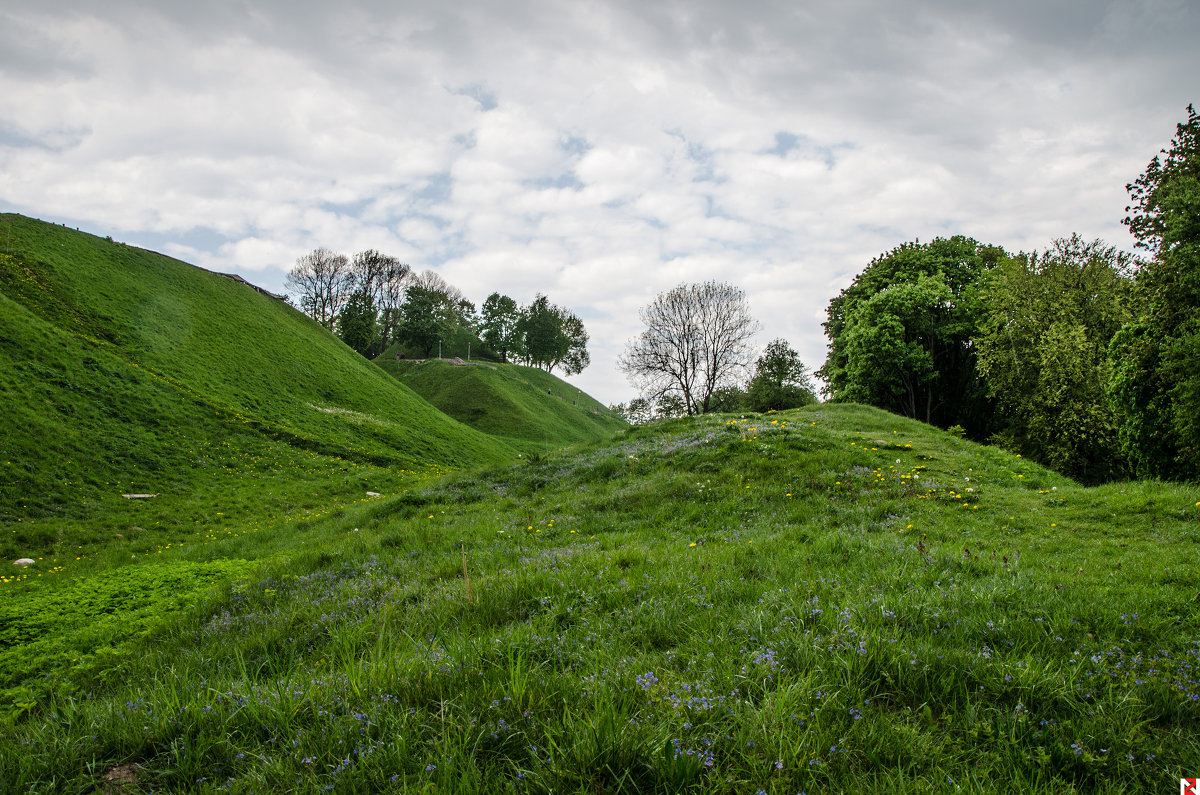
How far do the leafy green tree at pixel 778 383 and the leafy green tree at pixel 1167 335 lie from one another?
2239 cm

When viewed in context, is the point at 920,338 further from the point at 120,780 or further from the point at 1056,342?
the point at 120,780

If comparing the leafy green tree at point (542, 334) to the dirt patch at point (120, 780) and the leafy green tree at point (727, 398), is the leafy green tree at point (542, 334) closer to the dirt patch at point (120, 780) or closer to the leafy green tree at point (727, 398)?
the leafy green tree at point (727, 398)

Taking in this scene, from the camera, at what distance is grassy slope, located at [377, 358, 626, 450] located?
6512 centimetres

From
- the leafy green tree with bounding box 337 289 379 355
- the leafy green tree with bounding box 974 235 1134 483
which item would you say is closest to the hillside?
the leafy green tree with bounding box 337 289 379 355

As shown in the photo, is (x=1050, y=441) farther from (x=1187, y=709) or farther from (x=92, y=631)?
(x=92, y=631)

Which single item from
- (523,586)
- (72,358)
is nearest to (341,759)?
(523,586)

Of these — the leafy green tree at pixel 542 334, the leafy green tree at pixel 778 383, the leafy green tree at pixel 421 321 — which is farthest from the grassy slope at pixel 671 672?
the leafy green tree at pixel 542 334

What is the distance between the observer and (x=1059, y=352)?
28.0 m

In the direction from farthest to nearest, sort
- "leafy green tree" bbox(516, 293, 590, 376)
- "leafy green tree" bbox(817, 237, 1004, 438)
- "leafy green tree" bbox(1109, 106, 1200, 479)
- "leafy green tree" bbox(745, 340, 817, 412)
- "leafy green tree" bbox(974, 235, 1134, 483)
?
"leafy green tree" bbox(516, 293, 590, 376) < "leafy green tree" bbox(745, 340, 817, 412) < "leafy green tree" bbox(817, 237, 1004, 438) < "leafy green tree" bbox(974, 235, 1134, 483) < "leafy green tree" bbox(1109, 106, 1200, 479)

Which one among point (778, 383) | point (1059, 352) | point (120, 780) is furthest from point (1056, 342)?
point (120, 780)

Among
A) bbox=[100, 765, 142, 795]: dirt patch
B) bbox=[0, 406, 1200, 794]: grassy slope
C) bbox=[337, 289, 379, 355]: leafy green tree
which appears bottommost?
bbox=[100, 765, 142, 795]: dirt patch

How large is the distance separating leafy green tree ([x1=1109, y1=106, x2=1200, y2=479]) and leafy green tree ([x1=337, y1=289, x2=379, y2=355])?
8387 cm

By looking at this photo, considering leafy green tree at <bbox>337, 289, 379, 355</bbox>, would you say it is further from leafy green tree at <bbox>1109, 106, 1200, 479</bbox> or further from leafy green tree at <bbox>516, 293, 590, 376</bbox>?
leafy green tree at <bbox>1109, 106, 1200, 479</bbox>

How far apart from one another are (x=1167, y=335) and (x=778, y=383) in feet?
90.7
